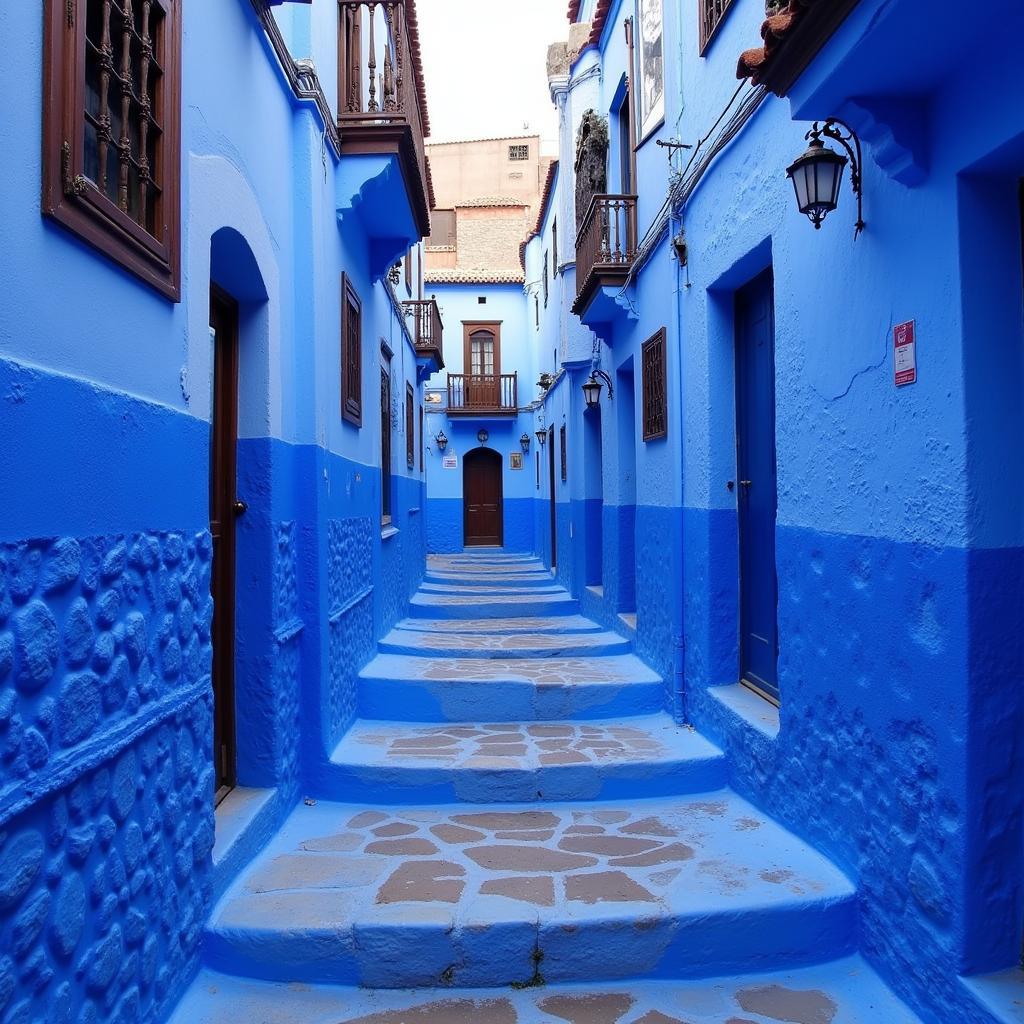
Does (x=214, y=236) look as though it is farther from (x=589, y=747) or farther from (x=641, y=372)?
(x=641, y=372)

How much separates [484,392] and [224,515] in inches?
762

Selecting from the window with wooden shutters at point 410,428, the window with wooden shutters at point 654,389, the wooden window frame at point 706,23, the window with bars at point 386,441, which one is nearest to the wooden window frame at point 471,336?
the window with wooden shutters at point 410,428

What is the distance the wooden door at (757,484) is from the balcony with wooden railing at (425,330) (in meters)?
7.94

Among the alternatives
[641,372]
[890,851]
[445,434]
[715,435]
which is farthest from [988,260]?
[445,434]

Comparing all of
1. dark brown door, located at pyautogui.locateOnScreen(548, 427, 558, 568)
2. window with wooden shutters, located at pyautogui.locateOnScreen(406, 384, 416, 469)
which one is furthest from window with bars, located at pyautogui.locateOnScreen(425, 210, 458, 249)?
window with wooden shutters, located at pyautogui.locateOnScreen(406, 384, 416, 469)

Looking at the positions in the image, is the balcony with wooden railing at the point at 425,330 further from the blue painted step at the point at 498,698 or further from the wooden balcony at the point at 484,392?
the wooden balcony at the point at 484,392

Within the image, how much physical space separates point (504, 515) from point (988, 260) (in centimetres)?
2085

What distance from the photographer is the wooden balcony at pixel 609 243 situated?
26.2ft

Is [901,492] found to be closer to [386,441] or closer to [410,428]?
[386,441]

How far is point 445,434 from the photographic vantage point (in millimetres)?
23453

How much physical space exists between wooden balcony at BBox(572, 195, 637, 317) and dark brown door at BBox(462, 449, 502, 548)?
1549 cm

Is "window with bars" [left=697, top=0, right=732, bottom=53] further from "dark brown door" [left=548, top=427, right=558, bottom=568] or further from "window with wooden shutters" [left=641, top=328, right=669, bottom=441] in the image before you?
"dark brown door" [left=548, top=427, right=558, bottom=568]

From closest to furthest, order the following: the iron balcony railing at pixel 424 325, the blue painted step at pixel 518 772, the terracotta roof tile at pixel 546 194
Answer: the blue painted step at pixel 518 772 → the iron balcony railing at pixel 424 325 → the terracotta roof tile at pixel 546 194

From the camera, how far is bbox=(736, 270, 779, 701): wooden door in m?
5.21
